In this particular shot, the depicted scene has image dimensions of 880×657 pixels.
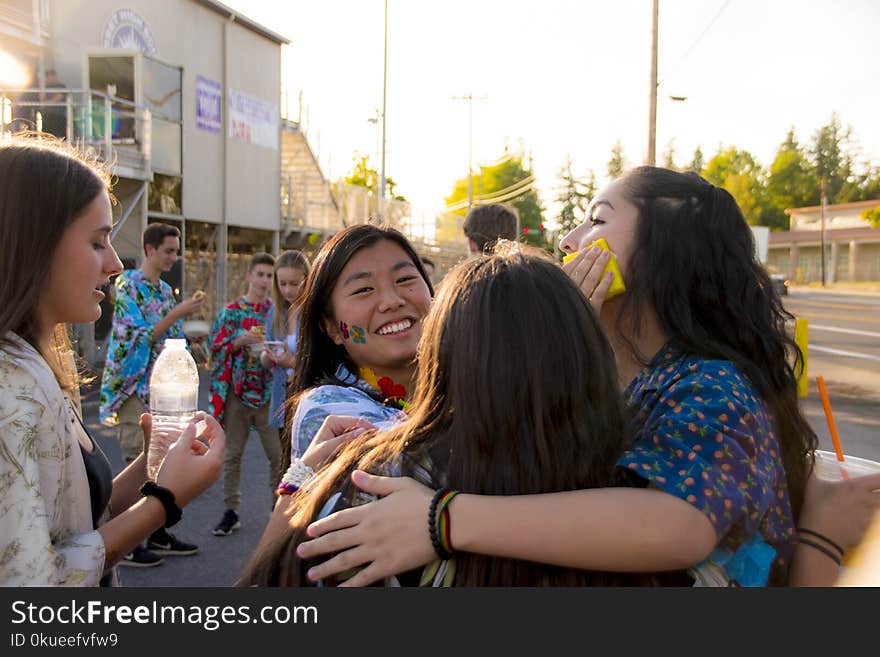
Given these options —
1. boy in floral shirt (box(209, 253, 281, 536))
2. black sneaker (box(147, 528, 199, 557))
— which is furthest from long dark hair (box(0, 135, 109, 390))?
boy in floral shirt (box(209, 253, 281, 536))

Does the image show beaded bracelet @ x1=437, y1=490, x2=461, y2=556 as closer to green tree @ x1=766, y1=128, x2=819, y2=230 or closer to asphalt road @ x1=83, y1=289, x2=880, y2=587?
asphalt road @ x1=83, y1=289, x2=880, y2=587

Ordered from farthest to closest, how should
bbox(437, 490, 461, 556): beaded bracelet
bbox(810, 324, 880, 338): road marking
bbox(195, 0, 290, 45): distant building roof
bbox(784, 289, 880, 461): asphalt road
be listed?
bbox(810, 324, 880, 338): road marking
bbox(195, 0, 290, 45): distant building roof
bbox(784, 289, 880, 461): asphalt road
bbox(437, 490, 461, 556): beaded bracelet

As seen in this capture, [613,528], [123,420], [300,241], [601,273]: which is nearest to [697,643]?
[613,528]

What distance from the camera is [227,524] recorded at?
5332 mm

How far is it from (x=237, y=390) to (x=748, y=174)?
84.1m

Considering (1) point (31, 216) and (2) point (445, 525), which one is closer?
(2) point (445, 525)

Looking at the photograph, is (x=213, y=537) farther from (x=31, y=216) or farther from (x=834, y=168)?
(x=834, y=168)

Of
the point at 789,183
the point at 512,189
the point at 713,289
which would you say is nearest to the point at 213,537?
the point at 713,289

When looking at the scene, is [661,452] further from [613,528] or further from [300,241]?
[300,241]

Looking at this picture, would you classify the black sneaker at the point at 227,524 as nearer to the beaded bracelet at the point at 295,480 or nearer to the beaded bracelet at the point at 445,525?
the beaded bracelet at the point at 295,480

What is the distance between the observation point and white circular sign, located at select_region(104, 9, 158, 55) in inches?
581

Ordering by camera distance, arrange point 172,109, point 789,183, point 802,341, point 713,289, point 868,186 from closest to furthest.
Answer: point 713,289 < point 802,341 < point 172,109 < point 868,186 < point 789,183

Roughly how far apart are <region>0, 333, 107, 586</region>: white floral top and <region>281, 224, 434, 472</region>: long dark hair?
0.67m

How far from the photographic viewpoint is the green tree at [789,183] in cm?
7356
